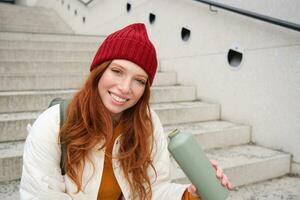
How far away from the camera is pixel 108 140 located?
→ 1251 mm

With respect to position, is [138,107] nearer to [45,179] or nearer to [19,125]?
[45,179]

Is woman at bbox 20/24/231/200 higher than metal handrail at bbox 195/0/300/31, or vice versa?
metal handrail at bbox 195/0/300/31

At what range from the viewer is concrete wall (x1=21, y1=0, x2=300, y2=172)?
2527 millimetres

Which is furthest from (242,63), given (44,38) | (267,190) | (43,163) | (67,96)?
(44,38)

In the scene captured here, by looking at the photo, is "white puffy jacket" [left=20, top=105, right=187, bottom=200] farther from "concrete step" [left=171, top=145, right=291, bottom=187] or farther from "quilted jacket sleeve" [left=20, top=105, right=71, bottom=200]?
"concrete step" [left=171, top=145, right=291, bottom=187]

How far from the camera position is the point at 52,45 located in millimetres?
3881

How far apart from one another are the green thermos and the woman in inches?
3.1

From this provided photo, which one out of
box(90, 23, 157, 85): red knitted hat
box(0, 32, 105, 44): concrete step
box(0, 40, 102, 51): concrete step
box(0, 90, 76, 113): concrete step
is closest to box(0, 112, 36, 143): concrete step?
box(0, 90, 76, 113): concrete step

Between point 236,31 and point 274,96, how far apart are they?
74cm


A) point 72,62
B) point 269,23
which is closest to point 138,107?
point 269,23

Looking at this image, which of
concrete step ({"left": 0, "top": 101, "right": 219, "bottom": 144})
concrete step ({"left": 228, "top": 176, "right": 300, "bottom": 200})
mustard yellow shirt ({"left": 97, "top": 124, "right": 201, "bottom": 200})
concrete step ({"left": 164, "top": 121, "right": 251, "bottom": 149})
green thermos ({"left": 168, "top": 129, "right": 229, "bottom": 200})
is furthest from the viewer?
concrete step ({"left": 164, "top": 121, "right": 251, "bottom": 149})

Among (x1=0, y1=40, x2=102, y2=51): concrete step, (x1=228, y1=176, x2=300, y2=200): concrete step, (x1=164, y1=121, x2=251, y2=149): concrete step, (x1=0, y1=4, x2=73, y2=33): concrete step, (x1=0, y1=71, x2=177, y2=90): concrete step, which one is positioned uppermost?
(x1=0, y1=4, x2=73, y2=33): concrete step

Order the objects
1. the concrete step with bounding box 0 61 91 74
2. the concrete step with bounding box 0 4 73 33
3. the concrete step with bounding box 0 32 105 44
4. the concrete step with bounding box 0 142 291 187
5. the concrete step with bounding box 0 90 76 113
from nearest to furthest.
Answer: the concrete step with bounding box 0 142 291 187 < the concrete step with bounding box 0 90 76 113 < the concrete step with bounding box 0 61 91 74 < the concrete step with bounding box 0 32 105 44 < the concrete step with bounding box 0 4 73 33

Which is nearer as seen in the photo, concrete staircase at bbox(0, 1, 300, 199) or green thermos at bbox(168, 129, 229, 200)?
green thermos at bbox(168, 129, 229, 200)
